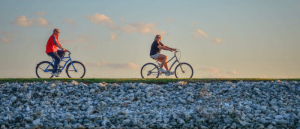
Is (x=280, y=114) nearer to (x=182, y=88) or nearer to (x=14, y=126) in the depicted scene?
(x=182, y=88)

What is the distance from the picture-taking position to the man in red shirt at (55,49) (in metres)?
12.3

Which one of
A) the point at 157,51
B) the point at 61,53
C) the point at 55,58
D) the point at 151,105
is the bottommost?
the point at 151,105

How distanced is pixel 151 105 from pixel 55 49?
6088 mm

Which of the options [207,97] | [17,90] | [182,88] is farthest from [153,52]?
[17,90]

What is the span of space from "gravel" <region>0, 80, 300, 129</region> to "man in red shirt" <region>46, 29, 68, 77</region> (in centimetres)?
290

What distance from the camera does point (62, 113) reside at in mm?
7527

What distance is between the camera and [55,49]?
41.2 feet

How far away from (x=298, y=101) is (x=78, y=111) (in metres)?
6.29

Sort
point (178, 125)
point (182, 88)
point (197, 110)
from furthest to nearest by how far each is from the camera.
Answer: point (182, 88) → point (197, 110) → point (178, 125)

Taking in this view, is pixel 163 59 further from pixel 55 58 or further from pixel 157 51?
pixel 55 58

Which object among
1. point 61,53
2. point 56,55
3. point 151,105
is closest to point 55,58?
point 56,55

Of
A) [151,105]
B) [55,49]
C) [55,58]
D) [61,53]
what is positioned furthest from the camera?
[61,53]

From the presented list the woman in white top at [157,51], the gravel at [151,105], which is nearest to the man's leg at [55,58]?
the gravel at [151,105]

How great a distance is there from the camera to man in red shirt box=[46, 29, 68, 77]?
1230 cm
